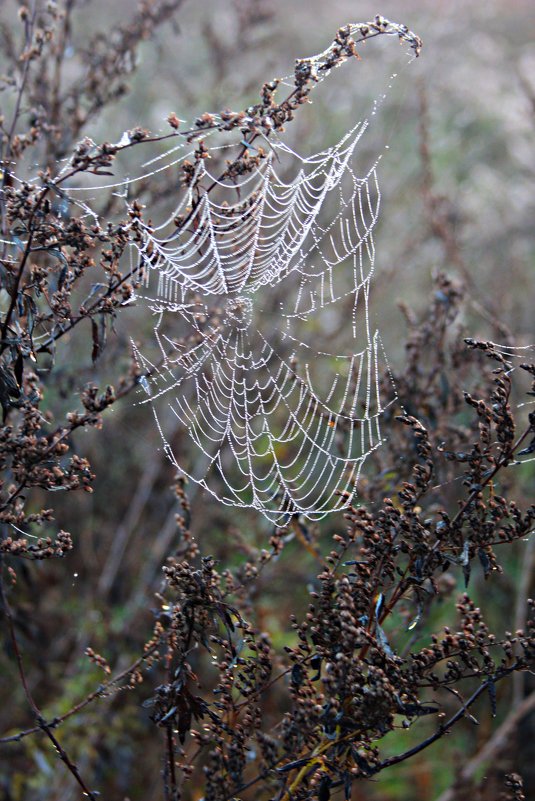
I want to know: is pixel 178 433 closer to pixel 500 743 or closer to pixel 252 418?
pixel 252 418

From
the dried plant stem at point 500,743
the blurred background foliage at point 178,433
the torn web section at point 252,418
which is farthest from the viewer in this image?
the torn web section at point 252,418

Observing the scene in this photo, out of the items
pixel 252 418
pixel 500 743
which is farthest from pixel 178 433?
pixel 500 743

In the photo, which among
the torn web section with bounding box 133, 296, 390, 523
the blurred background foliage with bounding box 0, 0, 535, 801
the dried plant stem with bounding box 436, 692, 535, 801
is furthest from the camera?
the torn web section with bounding box 133, 296, 390, 523

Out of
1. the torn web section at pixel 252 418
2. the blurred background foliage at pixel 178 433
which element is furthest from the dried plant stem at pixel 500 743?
the torn web section at pixel 252 418

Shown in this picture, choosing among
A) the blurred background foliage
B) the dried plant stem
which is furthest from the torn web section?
the dried plant stem

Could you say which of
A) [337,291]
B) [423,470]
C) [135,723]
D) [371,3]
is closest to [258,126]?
[423,470]

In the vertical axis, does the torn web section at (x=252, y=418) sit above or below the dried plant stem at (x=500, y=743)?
above

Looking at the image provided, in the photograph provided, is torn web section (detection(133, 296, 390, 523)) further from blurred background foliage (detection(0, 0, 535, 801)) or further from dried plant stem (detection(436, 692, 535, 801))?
dried plant stem (detection(436, 692, 535, 801))

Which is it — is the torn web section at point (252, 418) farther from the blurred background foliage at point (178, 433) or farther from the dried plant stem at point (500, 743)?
the dried plant stem at point (500, 743)
